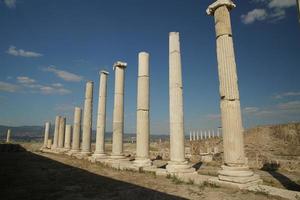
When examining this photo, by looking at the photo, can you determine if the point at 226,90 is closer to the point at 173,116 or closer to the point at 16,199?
the point at 173,116

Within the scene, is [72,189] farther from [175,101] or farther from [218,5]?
[218,5]

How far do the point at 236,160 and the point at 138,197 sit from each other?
5.15 metres

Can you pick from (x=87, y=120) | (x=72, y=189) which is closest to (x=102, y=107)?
(x=87, y=120)

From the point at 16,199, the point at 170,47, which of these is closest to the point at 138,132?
the point at 170,47

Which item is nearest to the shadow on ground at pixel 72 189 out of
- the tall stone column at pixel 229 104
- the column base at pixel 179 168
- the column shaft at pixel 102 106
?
the column base at pixel 179 168

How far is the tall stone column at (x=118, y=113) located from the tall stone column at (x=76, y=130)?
12463 mm

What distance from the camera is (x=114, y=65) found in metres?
24.0

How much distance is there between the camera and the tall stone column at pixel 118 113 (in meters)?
21.8

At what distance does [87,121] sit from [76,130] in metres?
6.64

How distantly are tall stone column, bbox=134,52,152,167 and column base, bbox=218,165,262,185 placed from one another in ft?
24.6

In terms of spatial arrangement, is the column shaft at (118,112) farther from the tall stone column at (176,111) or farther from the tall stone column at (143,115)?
the tall stone column at (176,111)

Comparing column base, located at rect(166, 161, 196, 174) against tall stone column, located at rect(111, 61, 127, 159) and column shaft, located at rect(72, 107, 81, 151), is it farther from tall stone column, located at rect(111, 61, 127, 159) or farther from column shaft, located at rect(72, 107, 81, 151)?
column shaft, located at rect(72, 107, 81, 151)

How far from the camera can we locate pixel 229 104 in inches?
495

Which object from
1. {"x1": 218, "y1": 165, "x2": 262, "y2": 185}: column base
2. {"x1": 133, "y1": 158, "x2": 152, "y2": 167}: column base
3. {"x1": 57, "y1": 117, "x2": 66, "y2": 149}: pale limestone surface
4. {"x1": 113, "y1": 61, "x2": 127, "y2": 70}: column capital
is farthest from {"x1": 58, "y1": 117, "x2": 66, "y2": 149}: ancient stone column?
{"x1": 218, "y1": 165, "x2": 262, "y2": 185}: column base
